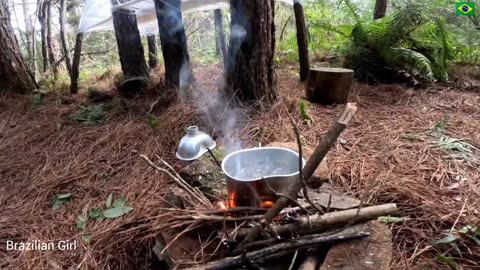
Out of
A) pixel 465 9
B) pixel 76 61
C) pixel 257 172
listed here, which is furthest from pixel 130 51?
pixel 465 9

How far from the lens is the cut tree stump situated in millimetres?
2381

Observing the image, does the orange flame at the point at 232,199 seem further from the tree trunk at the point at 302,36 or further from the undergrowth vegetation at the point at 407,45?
the undergrowth vegetation at the point at 407,45

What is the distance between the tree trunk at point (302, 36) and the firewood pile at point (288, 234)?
2.03 metres

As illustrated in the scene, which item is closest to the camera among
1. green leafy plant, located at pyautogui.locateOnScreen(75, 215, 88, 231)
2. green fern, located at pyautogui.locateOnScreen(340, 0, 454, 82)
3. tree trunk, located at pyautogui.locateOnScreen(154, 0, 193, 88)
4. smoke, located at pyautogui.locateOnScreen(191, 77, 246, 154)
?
green leafy plant, located at pyautogui.locateOnScreen(75, 215, 88, 231)

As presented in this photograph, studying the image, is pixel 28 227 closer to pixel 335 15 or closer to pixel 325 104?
pixel 325 104

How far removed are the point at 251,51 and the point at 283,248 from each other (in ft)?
4.46

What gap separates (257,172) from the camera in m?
1.27

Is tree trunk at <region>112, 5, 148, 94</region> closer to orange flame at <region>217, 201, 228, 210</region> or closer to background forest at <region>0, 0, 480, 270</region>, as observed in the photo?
background forest at <region>0, 0, 480, 270</region>

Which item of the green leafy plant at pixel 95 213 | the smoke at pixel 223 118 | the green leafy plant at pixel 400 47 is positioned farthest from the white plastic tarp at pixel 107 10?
the green leafy plant at pixel 95 213

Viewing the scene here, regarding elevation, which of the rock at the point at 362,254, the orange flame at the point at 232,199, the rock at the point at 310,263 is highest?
the orange flame at the point at 232,199

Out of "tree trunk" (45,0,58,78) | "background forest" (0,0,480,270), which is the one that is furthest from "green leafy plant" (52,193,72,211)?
"tree trunk" (45,0,58,78)

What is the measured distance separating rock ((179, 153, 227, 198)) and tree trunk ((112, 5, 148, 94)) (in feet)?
5.38

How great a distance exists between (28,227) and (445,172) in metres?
1.95

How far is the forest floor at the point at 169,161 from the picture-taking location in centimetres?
125
